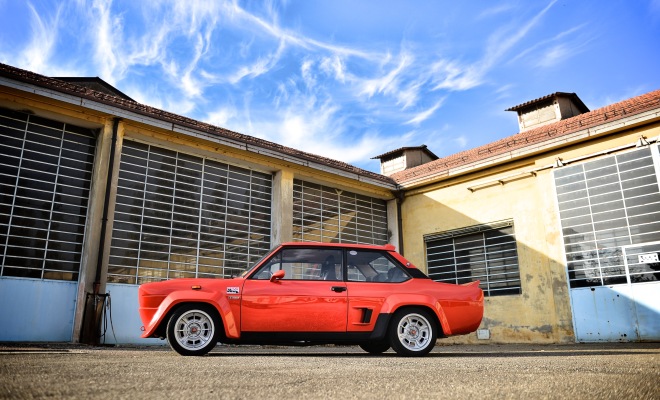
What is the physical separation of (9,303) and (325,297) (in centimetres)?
604

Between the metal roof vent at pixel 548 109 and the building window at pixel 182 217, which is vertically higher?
the metal roof vent at pixel 548 109

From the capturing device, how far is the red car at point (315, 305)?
6.05 meters

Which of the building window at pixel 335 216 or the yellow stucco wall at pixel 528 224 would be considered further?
the building window at pixel 335 216

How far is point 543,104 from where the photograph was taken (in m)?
19.8

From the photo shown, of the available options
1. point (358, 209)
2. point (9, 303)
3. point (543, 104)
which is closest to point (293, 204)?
point (358, 209)

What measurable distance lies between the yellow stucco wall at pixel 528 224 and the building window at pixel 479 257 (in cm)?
22

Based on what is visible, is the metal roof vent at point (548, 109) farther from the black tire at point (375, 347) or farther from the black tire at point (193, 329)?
the black tire at point (193, 329)

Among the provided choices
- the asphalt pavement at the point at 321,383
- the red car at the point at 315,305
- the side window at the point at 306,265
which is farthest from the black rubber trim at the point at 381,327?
the asphalt pavement at the point at 321,383

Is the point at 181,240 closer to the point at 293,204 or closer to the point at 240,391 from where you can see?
the point at 293,204

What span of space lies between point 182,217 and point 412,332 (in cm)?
656

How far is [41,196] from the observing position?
9.36m

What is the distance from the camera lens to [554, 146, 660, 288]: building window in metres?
10.4

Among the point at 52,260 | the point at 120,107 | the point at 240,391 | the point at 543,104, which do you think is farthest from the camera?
the point at 543,104

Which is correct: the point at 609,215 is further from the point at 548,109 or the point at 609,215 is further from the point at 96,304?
the point at 96,304
